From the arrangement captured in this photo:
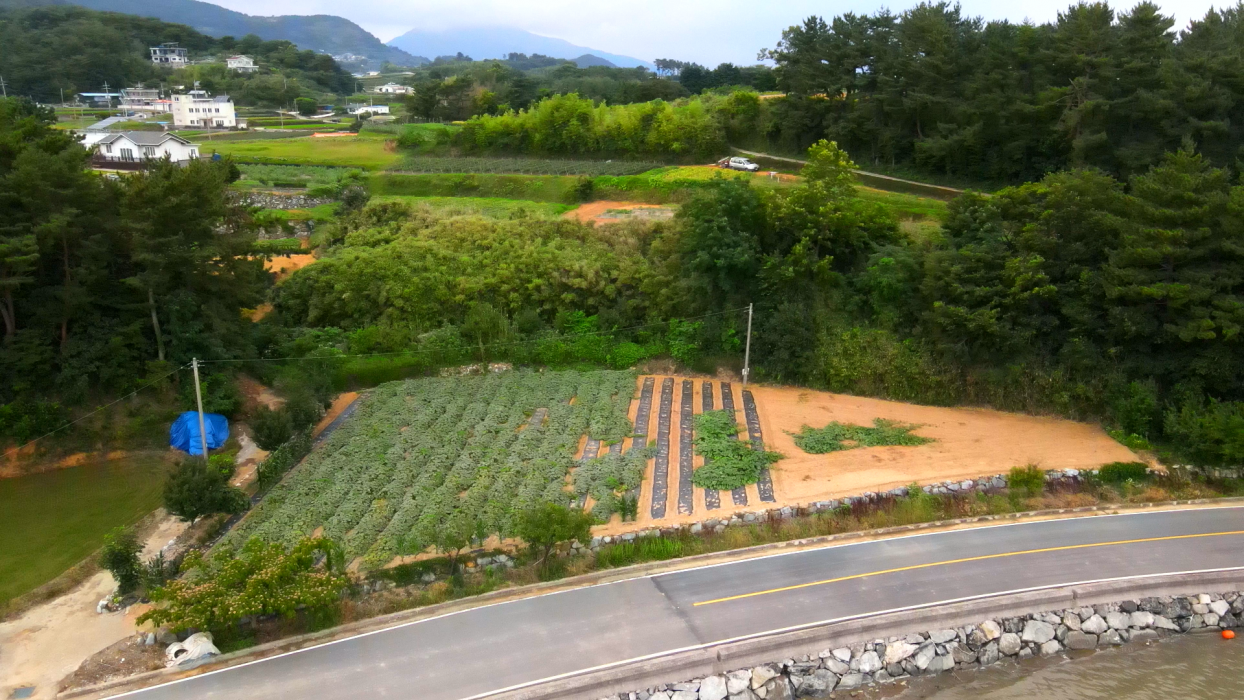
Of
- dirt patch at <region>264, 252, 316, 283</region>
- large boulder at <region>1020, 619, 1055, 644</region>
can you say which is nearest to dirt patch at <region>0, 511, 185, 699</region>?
large boulder at <region>1020, 619, 1055, 644</region>

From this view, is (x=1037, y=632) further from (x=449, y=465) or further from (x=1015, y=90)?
(x=1015, y=90)

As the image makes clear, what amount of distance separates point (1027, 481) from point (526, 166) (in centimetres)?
2298

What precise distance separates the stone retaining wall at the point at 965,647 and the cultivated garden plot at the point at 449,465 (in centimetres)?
393

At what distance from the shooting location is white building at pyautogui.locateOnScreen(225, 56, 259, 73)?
79000 mm

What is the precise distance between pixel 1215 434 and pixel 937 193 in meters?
12.4

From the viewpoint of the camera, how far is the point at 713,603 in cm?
1055

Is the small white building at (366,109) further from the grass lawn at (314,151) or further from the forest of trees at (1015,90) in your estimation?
the forest of trees at (1015,90)

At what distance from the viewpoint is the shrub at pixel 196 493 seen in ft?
38.7

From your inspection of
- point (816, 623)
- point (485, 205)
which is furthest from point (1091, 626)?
point (485, 205)

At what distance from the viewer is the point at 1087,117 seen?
69.5ft

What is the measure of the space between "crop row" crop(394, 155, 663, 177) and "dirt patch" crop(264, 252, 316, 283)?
7.88m

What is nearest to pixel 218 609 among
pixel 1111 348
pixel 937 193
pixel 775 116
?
pixel 1111 348

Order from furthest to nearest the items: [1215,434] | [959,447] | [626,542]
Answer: [959,447], [1215,434], [626,542]

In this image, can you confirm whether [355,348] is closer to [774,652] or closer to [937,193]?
[774,652]
